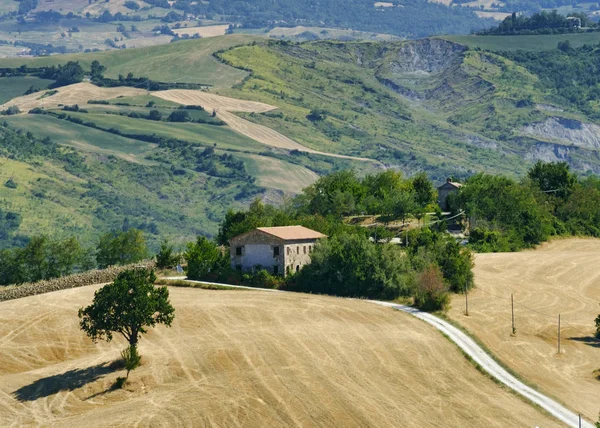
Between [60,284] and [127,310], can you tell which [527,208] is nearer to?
[60,284]

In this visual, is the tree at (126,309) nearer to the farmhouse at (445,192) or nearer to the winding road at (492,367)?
the winding road at (492,367)

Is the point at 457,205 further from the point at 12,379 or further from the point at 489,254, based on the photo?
the point at 12,379

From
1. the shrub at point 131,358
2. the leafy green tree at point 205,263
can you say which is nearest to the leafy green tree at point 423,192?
the leafy green tree at point 205,263

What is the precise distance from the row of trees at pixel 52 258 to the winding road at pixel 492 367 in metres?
44.0

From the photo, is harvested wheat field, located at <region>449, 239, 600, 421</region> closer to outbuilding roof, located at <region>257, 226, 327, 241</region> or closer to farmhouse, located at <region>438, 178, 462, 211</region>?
outbuilding roof, located at <region>257, 226, 327, 241</region>

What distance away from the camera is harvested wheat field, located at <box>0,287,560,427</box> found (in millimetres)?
82875

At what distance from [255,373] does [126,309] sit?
34.1 ft

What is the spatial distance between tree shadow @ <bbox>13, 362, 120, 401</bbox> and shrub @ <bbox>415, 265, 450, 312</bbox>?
97.0 ft

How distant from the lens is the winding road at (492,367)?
83312mm

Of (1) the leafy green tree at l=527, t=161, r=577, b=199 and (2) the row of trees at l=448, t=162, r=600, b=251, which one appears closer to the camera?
(2) the row of trees at l=448, t=162, r=600, b=251

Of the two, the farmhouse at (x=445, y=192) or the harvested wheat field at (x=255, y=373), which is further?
the farmhouse at (x=445, y=192)

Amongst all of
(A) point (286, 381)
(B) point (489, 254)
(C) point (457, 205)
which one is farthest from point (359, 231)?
(A) point (286, 381)

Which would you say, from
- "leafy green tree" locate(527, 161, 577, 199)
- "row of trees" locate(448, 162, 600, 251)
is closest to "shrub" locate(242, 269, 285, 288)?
"row of trees" locate(448, 162, 600, 251)

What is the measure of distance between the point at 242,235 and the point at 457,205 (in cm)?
4786
